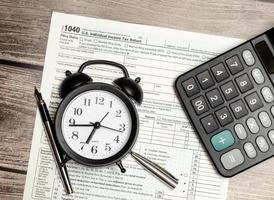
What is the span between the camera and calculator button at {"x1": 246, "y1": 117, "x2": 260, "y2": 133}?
84 cm

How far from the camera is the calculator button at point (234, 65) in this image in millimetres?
845

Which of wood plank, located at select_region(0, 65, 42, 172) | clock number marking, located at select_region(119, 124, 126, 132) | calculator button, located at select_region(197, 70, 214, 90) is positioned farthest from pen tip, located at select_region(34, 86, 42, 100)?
calculator button, located at select_region(197, 70, 214, 90)

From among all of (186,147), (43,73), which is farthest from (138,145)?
(43,73)

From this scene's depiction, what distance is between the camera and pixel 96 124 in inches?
32.4

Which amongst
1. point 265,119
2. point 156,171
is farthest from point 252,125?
point 156,171

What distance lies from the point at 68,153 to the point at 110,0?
0.78 feet

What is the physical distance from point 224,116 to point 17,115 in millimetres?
309

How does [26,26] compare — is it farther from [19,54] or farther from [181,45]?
[181,45]

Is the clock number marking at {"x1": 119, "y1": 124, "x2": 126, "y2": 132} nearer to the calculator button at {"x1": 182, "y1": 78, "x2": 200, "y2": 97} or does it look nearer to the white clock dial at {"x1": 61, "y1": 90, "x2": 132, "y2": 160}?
the white clock dial at {"x1": 61, "y1": 90, "x2": 132, "y2": 160}

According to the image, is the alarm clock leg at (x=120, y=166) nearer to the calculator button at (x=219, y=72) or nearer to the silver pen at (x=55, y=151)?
the silver pen at (x=55, y=151)

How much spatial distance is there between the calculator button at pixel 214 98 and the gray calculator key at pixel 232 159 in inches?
2.9

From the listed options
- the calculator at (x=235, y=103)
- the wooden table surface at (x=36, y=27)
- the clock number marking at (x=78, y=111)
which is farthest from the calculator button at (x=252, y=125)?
the clock number marking at (x=78, y=111)

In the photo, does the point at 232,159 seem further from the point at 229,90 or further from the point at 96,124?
the point at 96,124

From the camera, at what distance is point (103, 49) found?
86cm
